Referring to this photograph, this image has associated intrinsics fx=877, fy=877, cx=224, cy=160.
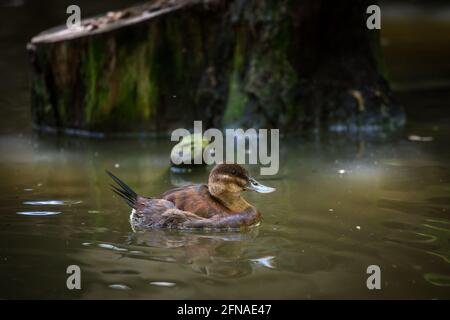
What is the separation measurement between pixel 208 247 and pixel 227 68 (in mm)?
4558

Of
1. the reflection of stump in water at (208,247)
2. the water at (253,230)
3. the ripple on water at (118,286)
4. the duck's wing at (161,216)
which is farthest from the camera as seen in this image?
the duck's wing at (161,216)

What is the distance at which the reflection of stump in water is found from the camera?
580 centimetres

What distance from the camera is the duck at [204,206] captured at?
681 centimetres

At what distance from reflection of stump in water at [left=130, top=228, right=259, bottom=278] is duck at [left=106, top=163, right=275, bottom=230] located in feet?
0.30

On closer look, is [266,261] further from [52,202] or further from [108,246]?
[52,202]

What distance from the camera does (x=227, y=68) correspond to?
34.7ft

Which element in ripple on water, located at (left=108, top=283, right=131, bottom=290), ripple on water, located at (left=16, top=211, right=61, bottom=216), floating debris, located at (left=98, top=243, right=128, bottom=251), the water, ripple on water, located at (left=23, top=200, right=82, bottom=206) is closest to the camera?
ripple on water, located at (left=108, top=283, right=131, bottom=290)

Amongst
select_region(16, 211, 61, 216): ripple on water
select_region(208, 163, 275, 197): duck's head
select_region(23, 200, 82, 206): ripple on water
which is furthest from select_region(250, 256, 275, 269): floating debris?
select_region(23, 200, 82, 206): ripple on water

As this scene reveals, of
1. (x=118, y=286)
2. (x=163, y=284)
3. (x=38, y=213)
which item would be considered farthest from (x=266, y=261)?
(x=38, y=213)

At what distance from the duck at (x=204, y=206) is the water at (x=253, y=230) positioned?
116 mm

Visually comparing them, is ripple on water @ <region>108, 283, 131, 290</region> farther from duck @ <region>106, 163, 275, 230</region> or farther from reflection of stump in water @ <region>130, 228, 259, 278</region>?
duck @ <region>106, 163, 275, 230</region>

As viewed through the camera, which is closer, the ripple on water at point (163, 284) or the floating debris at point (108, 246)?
the ripple on water at point (163, 284)

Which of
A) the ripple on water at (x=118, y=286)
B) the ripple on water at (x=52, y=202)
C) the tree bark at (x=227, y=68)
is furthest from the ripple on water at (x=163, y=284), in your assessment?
the tree bark at (x=227, y=68)

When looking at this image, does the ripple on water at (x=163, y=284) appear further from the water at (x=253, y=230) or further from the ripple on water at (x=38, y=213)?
the ripple on water at (x=38, y=213)
